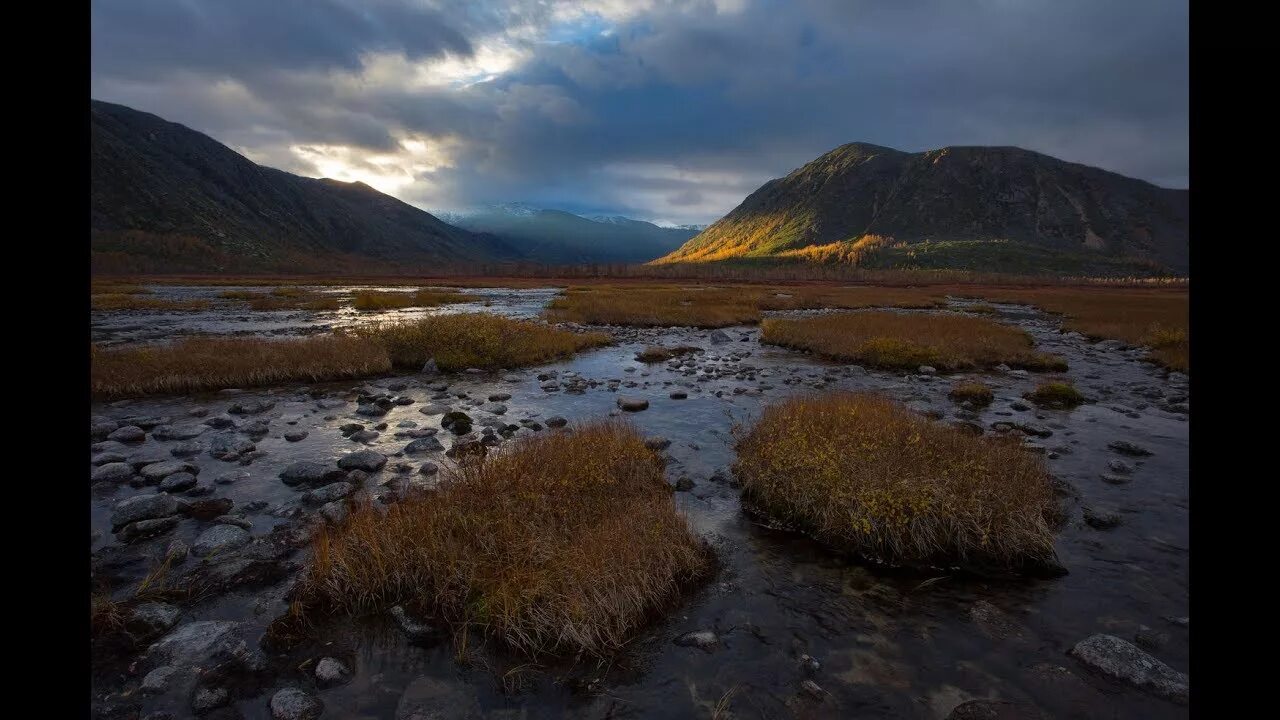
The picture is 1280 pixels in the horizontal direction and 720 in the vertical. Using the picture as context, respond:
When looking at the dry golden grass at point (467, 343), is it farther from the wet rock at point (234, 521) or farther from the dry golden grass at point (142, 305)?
the dry golden grass at point (142, 305)

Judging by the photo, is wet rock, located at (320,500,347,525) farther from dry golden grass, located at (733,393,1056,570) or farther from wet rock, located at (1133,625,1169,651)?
wet rock, located at (1133,625,1169,651)

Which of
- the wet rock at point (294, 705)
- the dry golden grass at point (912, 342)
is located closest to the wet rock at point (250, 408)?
the wet rock at point (294, 705)

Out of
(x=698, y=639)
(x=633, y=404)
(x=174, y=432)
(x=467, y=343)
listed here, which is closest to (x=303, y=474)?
(x=174, y=432)

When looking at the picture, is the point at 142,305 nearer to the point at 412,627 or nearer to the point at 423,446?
the point at 423,446

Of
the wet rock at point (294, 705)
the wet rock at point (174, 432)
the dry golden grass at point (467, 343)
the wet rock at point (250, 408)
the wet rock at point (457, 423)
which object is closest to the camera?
the wet rock at point (294, 705)

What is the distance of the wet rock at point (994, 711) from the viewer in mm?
6148

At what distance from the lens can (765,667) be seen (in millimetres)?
6891

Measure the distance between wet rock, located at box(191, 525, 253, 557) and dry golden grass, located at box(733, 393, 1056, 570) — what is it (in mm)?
8512

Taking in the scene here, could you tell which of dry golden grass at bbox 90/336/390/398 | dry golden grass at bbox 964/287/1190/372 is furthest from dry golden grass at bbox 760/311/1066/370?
dry golden grass at bbox 90/336/390/398

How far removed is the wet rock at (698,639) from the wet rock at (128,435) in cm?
1415

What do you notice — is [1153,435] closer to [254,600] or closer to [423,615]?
[423,615]

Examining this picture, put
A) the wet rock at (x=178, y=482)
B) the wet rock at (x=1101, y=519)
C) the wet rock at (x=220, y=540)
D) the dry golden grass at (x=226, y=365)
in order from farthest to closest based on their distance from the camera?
the dry golden grass at (x=226, y=365), the wet rock at (x=178, y=482), the wet rock at (x=1101, y=519), the wet rock at (x=220, y=540)
